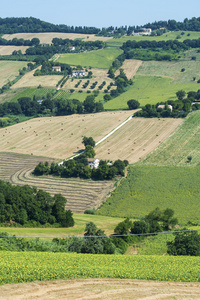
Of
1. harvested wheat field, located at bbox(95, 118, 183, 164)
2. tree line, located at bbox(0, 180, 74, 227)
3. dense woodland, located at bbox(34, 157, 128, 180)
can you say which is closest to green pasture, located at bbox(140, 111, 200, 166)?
harvested wheat field, located at bbox(95, 118, 183, 164)

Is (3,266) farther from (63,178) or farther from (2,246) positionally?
(63,178)

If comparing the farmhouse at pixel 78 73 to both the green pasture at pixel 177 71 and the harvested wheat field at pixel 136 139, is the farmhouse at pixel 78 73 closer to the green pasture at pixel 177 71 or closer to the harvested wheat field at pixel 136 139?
the green pasture at pixel 177 71

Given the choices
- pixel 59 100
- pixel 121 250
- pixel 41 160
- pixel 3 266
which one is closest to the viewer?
pixel 3 266

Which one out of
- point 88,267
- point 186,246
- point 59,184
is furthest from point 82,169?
point 88,267

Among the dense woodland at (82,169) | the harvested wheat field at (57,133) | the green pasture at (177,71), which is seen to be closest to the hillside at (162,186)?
the dense woodland at (82,169)

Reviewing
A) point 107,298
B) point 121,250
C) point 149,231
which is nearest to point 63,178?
point 149,231

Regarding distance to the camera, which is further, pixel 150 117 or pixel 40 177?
pixel 150 117
